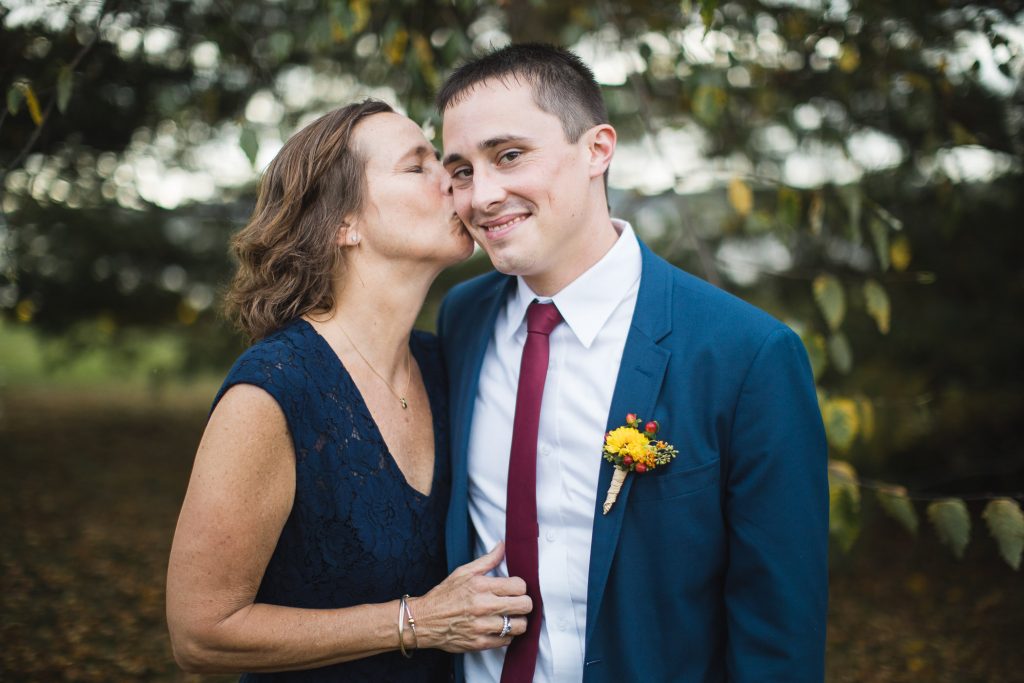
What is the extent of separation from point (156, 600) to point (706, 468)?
4.08 metres

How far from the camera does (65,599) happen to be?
457 centimetres

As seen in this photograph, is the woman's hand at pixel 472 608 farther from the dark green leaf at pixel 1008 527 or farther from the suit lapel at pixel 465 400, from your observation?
the dark green leaf at pixel 1008 527

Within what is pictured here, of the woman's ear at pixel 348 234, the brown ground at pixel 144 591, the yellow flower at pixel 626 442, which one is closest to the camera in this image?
the yellow flower at pixel 626 442

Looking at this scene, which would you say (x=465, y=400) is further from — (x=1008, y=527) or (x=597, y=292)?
(x=1008, y=527)

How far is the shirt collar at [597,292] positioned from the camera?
7.29 feet

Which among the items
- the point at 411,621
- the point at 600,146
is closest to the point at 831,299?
the point at 600,146

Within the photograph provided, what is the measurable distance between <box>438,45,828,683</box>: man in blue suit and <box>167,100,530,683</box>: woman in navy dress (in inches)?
5.6

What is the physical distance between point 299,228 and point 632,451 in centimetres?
133

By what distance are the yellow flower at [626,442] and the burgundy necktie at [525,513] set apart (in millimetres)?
254

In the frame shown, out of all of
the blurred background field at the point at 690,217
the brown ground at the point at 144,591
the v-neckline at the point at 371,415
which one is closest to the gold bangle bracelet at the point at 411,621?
the v-neckline at the point at 371,415

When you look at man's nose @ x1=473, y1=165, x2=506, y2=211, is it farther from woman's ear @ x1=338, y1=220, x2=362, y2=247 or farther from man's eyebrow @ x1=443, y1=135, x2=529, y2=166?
woman's ear @ x1=338, y1=220, x2=362, y2=247

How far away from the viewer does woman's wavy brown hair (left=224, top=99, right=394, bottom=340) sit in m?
2.43

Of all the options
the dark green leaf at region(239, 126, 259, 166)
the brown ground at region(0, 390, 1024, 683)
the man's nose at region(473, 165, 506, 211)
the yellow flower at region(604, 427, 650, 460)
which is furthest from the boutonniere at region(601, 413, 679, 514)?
the brown ground at region(0, 390, 1024, 683)

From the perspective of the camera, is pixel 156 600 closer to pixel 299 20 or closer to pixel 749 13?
pixel 299 20
